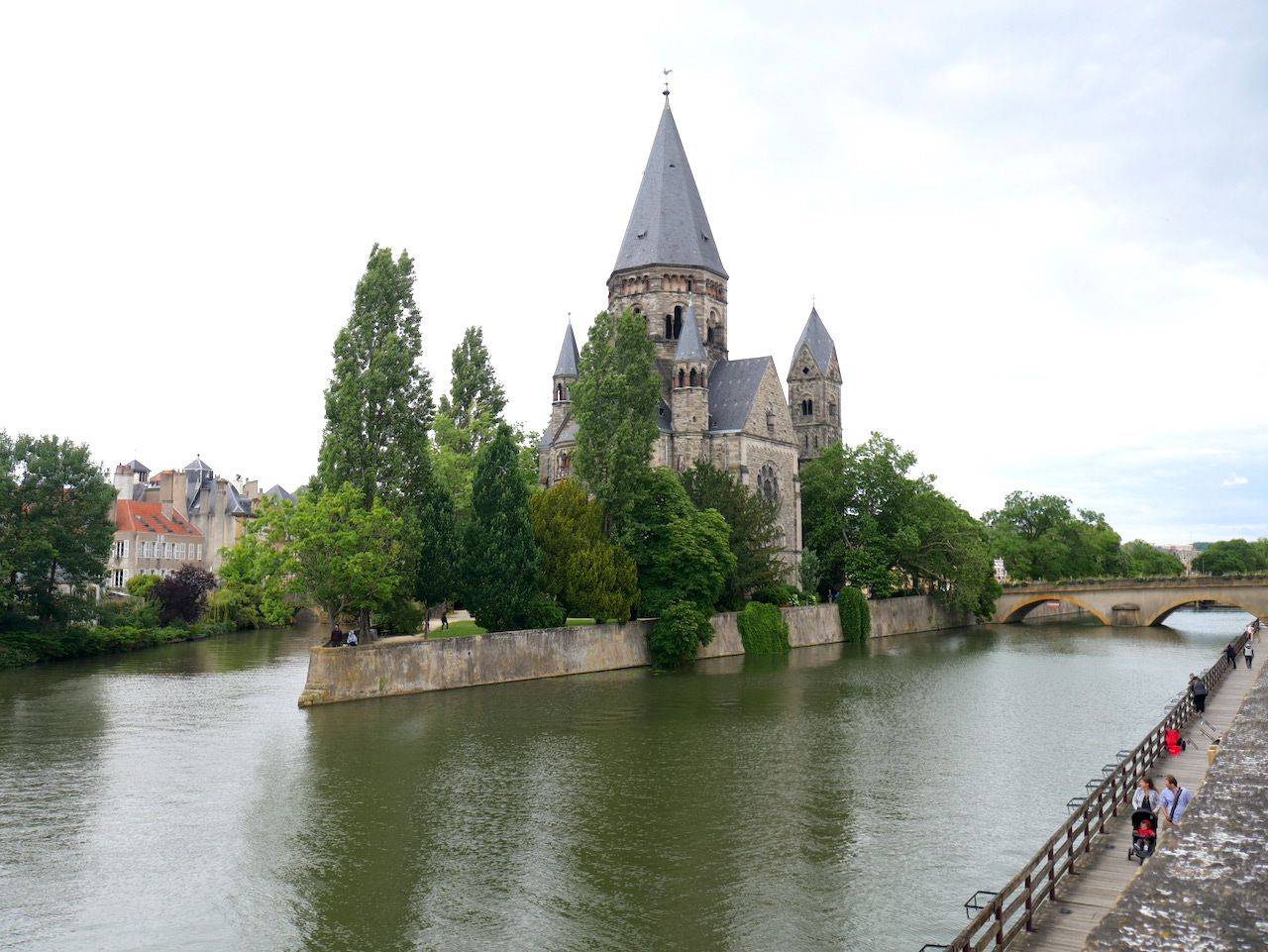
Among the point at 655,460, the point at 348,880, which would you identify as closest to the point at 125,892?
the point at 348,880

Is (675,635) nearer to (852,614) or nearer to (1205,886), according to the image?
(852,614)

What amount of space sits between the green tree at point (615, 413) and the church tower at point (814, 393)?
42436 millimetres

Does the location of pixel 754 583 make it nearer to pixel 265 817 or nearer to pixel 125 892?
pixel 265 817

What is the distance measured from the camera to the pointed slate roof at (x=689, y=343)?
64062mm

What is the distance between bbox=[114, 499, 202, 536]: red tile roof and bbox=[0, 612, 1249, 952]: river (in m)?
41.2

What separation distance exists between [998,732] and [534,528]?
21.7 meters

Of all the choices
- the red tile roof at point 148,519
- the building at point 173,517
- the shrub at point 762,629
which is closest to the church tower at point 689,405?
the shrub at point 762,629

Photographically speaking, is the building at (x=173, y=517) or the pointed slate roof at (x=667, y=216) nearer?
the pointed slate roof at (x=667, y=216)

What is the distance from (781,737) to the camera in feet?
97.3

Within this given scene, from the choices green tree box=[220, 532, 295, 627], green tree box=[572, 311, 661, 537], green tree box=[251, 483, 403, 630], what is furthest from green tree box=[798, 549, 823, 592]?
green tree box=[220, 532, 295, 627]

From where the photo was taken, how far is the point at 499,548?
41.3 m

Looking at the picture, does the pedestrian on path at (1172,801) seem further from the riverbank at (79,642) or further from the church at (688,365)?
the riverbank at (79,642)

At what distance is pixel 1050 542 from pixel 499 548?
7255 cm

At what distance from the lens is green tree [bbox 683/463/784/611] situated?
54469 millimetres
